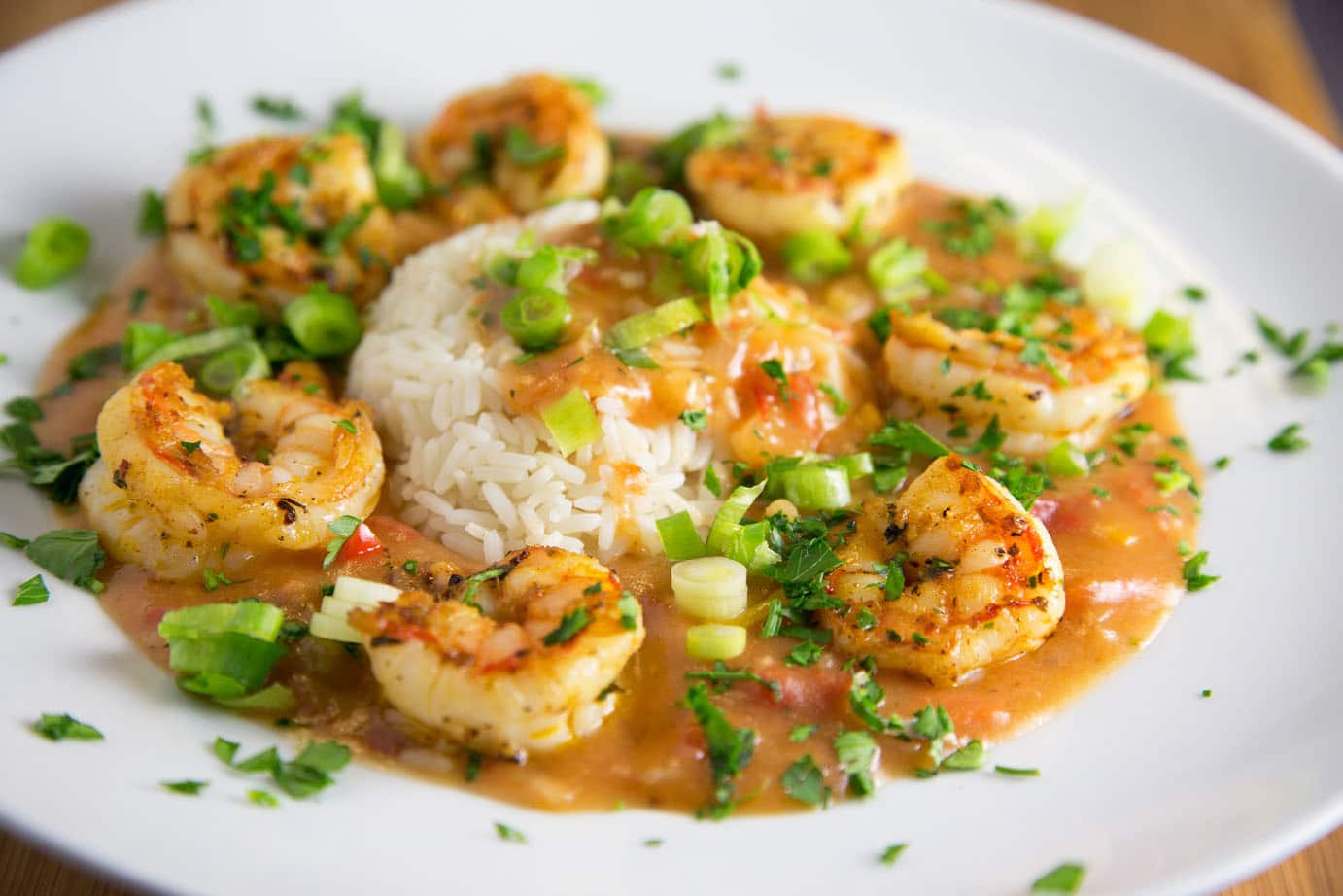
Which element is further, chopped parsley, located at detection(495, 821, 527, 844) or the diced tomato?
the diced tomato

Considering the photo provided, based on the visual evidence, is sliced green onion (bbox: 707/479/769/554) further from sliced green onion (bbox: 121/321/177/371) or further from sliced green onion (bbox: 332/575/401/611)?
sliced green onion (bbox: 121/321/177/371)

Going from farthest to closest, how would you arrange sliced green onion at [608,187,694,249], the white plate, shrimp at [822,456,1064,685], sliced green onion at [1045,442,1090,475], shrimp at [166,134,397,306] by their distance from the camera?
shrimp at [166,134,397,306] < sliced green onion at [608,187,694,249] < sliced green onion at [1045,442,1090,475] < shrimp at [822,456,1064,685] < the white plate

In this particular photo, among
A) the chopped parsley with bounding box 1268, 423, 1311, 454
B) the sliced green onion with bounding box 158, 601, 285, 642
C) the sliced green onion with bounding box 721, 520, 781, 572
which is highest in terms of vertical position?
the sliced green onion with bounding box 158, 601, 285, 642

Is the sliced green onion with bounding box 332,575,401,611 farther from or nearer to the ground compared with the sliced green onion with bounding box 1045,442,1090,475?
farther from the ground

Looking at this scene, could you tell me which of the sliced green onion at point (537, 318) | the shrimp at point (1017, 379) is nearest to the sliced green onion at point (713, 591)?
the sliced green onion at point (537, 318)

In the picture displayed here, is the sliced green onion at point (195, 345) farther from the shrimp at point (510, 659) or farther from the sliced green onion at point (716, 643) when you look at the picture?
the sliced green onion at point (716, 643)

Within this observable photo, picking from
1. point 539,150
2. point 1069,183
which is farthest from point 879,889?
point 1069,183

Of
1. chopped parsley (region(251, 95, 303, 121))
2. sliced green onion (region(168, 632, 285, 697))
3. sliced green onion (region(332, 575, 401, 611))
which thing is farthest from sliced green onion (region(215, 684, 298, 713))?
chopped parsley (region(251, 95, 303, 121))
